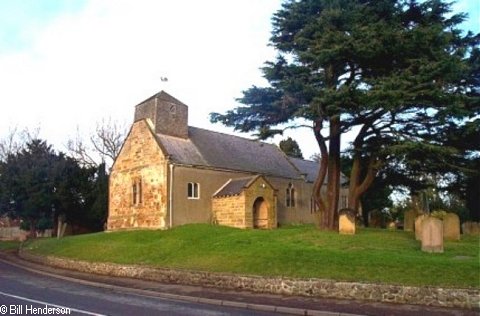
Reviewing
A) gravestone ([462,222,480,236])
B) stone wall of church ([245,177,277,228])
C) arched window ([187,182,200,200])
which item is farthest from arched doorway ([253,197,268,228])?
gravestone ([462,222,480,236])

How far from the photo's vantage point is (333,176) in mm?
28016

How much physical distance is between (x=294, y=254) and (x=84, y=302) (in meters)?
8.37

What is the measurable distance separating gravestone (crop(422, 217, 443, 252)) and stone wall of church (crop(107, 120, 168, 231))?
773 inches

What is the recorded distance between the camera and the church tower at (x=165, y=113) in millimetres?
36862

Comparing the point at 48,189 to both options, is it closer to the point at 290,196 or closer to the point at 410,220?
the point at 290,196

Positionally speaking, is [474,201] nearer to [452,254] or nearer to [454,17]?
[454,17]

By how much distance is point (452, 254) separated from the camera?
17.7 meters

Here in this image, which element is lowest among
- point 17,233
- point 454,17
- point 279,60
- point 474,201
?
point 17,233

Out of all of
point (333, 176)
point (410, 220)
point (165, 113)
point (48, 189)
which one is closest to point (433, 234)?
point (333, 176)

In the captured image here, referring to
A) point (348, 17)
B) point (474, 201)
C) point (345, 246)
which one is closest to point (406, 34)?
point (348, 17)

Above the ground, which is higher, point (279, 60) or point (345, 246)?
point (279, 60)

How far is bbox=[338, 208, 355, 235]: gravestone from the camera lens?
2395 centimetres

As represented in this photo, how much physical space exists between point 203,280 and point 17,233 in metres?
43.5

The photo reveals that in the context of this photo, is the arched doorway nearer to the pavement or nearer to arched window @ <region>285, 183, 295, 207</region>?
arched window @ <region>285, 183, 295, 207</region>
